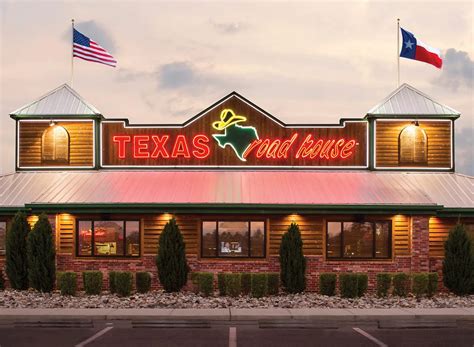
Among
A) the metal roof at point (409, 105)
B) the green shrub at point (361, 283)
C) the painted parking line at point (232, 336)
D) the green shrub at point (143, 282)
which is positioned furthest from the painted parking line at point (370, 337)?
the metal roof at point (409, 105)

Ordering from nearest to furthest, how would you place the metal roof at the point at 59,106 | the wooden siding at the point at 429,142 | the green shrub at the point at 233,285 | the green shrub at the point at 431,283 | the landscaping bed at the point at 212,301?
the landscaping bed at the point at 212,301, the green shrub at the point at 233,285, the green shrub at the point at 431,283, the wooden siding at the point at 429,142, the metal roof at the point at 59,106

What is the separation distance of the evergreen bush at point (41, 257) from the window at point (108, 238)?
5.89ft

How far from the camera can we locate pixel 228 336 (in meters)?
16.9

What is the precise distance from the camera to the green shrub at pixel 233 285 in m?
23.6

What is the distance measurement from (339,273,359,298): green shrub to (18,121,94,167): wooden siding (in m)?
14.0

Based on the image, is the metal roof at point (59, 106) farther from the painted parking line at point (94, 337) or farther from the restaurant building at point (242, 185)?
the painted parking line at point (94, 337)

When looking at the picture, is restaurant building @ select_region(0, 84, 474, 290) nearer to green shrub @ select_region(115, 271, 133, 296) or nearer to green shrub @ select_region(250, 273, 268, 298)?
green shrub @ select_region(115, 271, 133, 296)

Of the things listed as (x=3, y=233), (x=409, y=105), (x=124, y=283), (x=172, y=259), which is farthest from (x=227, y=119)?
(x=3, y=233)

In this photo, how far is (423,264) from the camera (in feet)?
88.6

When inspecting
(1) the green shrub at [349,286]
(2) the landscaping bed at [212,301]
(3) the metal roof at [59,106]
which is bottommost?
(2) the landscaping bed at [212,301]

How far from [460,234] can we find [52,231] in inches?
647

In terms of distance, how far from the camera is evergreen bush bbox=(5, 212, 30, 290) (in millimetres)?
26388

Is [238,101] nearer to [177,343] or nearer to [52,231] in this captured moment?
[52,231]

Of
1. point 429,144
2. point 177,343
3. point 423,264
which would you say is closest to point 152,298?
point 177,343
